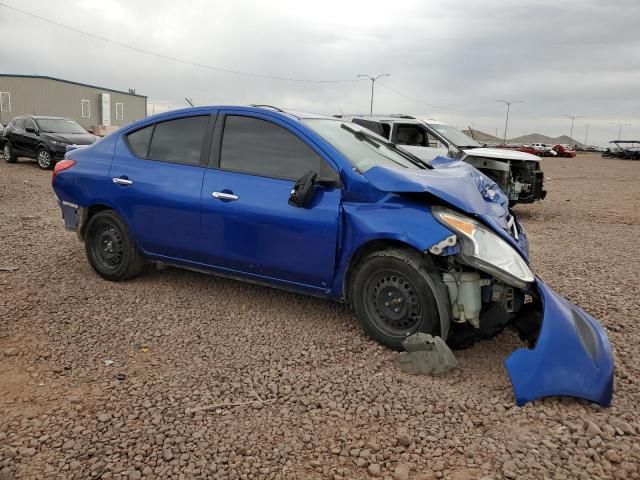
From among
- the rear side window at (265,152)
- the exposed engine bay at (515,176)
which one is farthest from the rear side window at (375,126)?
the rear side window at (265,152)

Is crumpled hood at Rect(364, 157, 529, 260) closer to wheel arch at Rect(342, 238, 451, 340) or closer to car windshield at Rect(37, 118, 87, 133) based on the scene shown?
wheel arch at Rect(342, 238, 451, 340)

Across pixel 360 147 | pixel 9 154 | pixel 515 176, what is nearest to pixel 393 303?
pixel 360 147

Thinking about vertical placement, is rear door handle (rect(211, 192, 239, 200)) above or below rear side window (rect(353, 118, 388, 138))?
below

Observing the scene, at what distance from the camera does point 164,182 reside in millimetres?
4594

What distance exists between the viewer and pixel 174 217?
453cm

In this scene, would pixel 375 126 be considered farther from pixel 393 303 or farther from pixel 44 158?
pixel 44 158

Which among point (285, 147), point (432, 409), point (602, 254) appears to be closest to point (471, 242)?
point (432, 409)

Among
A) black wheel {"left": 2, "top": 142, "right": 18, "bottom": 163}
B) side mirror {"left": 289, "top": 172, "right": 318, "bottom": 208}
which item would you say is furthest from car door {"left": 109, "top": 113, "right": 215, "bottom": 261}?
black wheel {"left": 2, "top": 142, "right": 18, "bottom": 163}

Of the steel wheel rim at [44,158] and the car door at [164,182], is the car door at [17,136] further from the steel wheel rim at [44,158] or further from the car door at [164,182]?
the car door at [164,182]

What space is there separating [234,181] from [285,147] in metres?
0.49

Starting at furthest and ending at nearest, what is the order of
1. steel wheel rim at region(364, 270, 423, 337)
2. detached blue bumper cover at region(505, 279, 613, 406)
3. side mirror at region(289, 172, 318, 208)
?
1. side mirror at region(289, 172, 318, 208)
2. steel wheel rim at region(364, 270, 423, 337)
3. detached blue bumper cover at region(505, 279, 613, 406)

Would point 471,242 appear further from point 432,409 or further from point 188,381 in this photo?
point 188,381

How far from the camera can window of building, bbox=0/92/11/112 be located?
137ft

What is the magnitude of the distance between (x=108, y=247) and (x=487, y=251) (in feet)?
11.4
